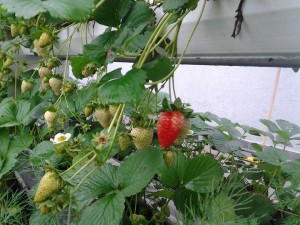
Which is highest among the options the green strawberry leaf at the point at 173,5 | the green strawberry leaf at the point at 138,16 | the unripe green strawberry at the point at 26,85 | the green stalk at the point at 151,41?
the green strawberry leaf at the point at 173,5

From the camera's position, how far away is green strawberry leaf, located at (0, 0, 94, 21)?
0.25 m

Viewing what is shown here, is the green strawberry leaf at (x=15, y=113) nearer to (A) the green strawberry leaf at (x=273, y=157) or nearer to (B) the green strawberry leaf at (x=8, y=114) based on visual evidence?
(B) the green strawberry leaf at (x=8, y=114)

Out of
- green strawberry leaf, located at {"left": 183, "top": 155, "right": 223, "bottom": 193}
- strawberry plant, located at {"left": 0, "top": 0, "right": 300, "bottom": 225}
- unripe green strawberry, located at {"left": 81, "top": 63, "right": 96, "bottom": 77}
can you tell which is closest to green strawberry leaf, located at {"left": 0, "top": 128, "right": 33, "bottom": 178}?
strawberry plant, located at {"left": 0, "top": 0, "right": 300, "bottom": 225}

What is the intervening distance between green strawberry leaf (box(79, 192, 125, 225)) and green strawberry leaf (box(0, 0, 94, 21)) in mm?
189

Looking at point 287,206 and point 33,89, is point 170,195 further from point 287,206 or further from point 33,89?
point 33,89

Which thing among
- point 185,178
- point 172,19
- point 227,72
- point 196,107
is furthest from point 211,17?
point 196,107

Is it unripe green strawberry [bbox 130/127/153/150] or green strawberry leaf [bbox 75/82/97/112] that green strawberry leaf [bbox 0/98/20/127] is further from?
unripe green strawberry [bbox 130/127/153/150]

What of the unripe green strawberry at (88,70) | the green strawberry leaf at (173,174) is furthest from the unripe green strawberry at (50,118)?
the green strawberry leaf at (173,174)

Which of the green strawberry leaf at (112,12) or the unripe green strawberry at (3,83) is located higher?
the green strawberry leaf at (112,12)

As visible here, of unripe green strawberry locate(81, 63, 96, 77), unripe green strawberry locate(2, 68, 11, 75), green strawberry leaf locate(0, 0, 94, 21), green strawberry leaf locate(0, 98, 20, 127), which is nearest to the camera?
green strawberry leaf locate(0, 0, 94, 21)

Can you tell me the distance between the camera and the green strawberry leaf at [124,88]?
278 mm

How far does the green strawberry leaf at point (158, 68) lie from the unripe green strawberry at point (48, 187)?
5.4 inches

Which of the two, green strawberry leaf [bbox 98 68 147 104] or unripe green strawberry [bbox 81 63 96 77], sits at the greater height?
green strawberry leaf [bbox 98 68 147 104]

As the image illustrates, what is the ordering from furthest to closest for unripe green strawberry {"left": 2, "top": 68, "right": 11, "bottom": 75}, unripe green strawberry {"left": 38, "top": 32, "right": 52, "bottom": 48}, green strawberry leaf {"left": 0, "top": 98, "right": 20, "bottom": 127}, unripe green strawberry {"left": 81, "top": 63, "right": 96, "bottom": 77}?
unripe green strawberry {"left": 2, "top": 68, "right": 11, "bottom": 75}
green strawberry leaf {"left": 0, "top": 98, "right": 20, "bottom": 127}
unripe green strawberry {"left": 38, "top": 32, "right": 52, "bottom": 48}
unripe green strawberry {"left": 81, "top": 63, "right": 96, "bottom": 77}
